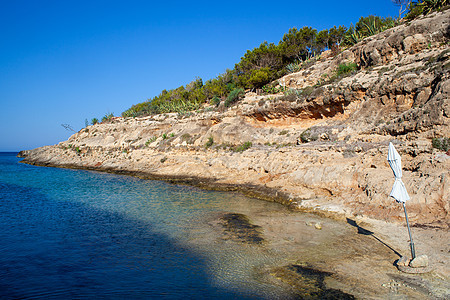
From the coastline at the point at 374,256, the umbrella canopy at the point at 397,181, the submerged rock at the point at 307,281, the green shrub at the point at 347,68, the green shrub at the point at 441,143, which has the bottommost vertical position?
the submerged rock at the point at 307,281

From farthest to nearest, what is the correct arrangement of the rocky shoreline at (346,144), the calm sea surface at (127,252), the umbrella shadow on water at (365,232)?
the rocky shoreline at (346,144)
the umbrella shadow on water at (365,232)
the calm sea surface at (127,252)

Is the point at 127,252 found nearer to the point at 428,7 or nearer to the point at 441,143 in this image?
the point at 441,143

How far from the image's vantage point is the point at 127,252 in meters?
7.70

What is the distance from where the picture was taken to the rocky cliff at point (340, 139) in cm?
1056

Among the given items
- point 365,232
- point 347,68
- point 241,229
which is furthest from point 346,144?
point 347,68

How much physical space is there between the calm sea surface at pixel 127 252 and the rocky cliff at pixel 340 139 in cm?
332

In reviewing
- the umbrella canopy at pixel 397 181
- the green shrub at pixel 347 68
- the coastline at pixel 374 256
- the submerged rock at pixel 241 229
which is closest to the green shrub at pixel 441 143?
the coastline at pixel 374 256

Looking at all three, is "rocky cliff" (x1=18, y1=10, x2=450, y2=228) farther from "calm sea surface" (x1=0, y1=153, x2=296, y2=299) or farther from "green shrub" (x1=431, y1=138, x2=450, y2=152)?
"calm sea surface" (x1=0, y1=153, x2=296, y2=299)

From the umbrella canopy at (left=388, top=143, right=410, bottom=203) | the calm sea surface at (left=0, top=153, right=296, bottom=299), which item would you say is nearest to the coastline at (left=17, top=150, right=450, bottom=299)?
the calm sea surface at (left=0, top=153, right=296, bottom=299)

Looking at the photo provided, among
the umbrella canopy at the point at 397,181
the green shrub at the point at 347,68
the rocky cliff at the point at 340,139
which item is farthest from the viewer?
the green shrub at the point at 347,68

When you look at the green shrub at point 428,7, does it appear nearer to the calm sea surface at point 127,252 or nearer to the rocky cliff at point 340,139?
the rocky cliff at point 340,139

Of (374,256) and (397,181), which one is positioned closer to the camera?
(397,181)

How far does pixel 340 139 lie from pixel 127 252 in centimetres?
1424

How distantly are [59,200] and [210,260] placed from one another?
12.4 meters
